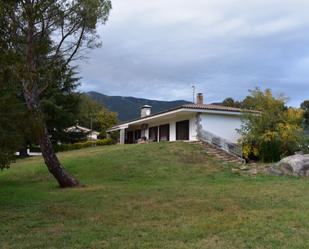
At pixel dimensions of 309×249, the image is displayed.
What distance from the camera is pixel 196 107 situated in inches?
1244

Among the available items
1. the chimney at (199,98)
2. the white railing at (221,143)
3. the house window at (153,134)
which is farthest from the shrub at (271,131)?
the house window at (153,134)

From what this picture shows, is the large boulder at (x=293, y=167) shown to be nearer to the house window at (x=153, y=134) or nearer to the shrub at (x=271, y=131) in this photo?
the shrub at (x=271, y=131)

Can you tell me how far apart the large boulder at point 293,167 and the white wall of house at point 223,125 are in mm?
11098

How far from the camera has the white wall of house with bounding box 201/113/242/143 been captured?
32.1 metres

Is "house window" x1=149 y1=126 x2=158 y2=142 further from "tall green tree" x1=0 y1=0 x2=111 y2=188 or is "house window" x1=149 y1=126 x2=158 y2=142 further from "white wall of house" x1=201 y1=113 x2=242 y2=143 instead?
"tall green tree" x1=0 y1=0 x2=111 y2=188

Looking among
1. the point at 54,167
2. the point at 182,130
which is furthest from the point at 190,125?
the point at 54,167

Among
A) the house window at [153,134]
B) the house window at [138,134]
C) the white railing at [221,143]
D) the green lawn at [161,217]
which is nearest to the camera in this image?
the green lawn at [161,217]

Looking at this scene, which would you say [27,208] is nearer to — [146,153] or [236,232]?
[236,232]

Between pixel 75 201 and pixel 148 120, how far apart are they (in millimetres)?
27507

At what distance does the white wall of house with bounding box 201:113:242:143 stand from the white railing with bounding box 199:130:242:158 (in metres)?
0.84

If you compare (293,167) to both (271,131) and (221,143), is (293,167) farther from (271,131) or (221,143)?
(221,143)

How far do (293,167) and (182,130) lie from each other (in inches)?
622

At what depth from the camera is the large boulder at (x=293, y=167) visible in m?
19.9

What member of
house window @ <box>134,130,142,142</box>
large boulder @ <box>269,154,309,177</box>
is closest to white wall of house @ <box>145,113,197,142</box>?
house window @ <box>134,130,142,142</box>
